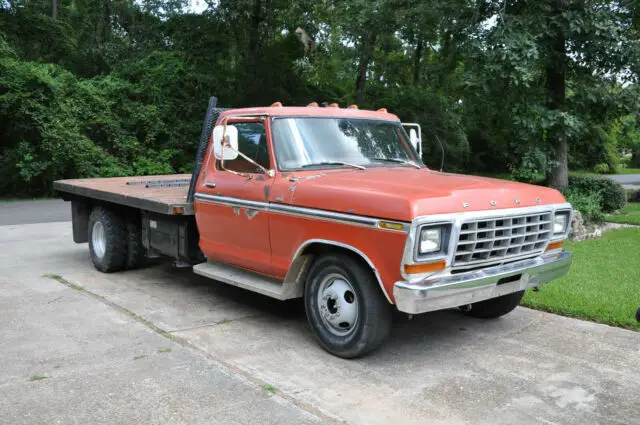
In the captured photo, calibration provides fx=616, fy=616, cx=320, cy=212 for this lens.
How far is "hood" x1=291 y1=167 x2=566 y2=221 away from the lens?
4551 mm

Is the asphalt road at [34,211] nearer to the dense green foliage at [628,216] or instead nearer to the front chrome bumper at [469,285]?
the front chrome bumper at [469,285]

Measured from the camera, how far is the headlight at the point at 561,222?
5660mm

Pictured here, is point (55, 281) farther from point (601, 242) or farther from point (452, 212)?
point (601, 242)

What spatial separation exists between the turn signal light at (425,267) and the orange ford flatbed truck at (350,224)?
0.04ft

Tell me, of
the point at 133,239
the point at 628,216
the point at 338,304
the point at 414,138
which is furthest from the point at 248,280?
the point at 628,216

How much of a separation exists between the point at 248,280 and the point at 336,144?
62.1 inches

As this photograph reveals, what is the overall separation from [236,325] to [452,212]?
8.37 ft

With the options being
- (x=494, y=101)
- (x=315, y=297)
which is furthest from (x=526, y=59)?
(x=315, y=297)

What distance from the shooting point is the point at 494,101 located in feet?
48.5

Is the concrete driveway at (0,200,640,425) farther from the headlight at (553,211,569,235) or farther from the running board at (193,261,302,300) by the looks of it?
the headlight at (553,211,569,235)

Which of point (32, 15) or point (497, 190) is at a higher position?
point (32, 15)

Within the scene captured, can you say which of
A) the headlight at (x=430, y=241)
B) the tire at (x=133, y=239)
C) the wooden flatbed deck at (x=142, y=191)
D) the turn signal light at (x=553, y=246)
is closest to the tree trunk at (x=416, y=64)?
the wooden flatbed deck at (x=142, y=191)

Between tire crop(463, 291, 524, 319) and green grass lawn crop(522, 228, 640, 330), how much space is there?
29.3 inches

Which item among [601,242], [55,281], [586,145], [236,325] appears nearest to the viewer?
[236,325]
